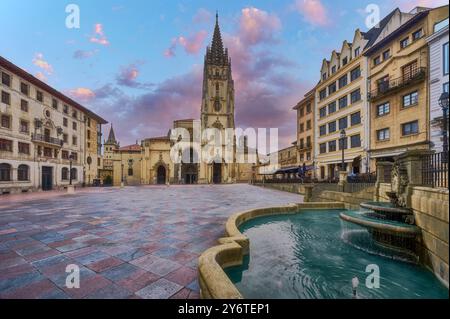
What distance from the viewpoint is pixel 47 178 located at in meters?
28.3

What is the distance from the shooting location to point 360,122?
81.4ft

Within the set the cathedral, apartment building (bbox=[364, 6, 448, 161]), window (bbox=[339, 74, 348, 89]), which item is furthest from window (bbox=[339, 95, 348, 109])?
the cathedral

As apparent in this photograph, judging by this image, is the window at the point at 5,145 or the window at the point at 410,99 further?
the window at the point at 5,145

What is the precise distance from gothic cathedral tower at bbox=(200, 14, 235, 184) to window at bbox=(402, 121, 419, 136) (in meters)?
33.2

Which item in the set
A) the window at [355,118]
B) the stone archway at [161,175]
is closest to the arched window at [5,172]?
the stone archway at [161,175]

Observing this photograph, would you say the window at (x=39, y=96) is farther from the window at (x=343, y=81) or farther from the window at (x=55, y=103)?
the window at (x=343, y=81)

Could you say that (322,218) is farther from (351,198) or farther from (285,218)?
(351,198)

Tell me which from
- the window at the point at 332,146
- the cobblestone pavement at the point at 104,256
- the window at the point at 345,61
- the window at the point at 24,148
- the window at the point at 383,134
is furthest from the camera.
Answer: the window at the point at 332,146

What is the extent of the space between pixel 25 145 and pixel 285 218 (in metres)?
32.8

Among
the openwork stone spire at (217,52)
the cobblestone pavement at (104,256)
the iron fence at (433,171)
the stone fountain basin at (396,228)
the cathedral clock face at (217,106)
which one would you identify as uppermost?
the openwork stone spire at (217,52)

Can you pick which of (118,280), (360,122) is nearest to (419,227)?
(118,280)

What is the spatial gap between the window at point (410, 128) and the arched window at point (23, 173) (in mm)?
43729

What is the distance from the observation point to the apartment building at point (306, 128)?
34344 millimetres

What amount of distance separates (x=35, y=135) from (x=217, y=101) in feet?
118
